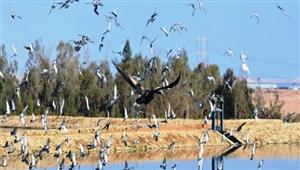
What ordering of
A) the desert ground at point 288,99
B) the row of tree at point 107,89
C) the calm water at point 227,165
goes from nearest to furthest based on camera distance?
the calm water at point 227,165 → the row of tree at point 107,89 → the desert ground at point 288,99

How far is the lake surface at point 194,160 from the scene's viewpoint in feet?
118

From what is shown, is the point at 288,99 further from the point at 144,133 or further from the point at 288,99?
the point at 144,133

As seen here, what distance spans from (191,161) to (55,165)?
6.24 meters

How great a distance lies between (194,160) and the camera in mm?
39688

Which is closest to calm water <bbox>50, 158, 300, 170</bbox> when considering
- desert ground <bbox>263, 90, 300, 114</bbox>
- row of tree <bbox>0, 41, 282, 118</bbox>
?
row of tree <bbox>0, 41, 282, 118</bbox>

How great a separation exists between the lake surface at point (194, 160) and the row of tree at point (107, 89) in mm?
19685

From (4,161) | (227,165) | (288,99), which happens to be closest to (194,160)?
(227,165)

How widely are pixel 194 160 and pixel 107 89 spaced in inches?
1245

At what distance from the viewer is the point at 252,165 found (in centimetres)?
3719

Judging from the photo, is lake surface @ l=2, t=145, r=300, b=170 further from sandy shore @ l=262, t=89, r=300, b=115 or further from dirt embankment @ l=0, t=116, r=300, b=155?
sandy shore @ l=262, t=89, r=300, b=115

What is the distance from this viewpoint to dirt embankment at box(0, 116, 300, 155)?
4291cm

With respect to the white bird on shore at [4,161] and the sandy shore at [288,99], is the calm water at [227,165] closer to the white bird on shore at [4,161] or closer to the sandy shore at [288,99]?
the white bird on shore at [4,161]

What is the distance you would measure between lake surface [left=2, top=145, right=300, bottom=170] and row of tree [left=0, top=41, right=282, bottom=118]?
1969cm

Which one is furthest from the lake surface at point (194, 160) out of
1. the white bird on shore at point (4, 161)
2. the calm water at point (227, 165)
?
the white bird on shore at point (4, 161)
